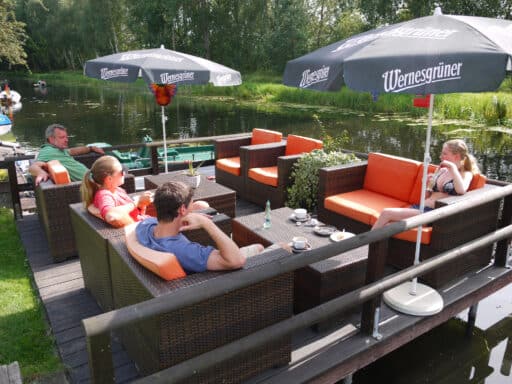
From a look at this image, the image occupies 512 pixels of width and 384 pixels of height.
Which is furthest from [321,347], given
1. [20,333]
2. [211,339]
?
[20,333]

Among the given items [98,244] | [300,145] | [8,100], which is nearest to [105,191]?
[98,244]

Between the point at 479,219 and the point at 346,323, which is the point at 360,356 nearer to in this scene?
the point at 346,323

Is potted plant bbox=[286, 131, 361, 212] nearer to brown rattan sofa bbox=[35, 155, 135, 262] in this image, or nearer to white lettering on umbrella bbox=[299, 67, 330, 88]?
white lettering on umbrella bbox=[299, 67, 330, 88]

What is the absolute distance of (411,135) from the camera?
1541 cm

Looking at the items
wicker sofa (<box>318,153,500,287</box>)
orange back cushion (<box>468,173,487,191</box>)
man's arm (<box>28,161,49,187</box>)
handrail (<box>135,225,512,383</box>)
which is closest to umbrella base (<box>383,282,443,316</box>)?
wicker sofa (<box>318,153,500,287</box>)

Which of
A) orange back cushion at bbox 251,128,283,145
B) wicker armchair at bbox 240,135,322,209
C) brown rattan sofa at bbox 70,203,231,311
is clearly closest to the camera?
brown rattan sofa at bbox 70,203,231,311

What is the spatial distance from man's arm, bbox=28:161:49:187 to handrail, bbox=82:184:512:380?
3.12 meters

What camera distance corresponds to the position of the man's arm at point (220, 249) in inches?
87.4

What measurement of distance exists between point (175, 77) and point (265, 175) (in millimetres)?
1775

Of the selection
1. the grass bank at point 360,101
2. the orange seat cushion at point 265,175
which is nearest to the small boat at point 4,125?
the grass bank at point 360,101

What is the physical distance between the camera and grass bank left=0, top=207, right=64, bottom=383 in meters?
2.82

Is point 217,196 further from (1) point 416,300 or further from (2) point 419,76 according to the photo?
(2) point 419,76

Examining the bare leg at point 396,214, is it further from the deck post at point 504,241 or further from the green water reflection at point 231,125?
the green water reflection at point 231,125

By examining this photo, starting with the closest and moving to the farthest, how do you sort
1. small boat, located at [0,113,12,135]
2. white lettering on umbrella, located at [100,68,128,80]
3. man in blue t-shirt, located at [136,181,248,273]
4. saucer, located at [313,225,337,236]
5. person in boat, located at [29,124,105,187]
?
man in blue t-shirt, located at [136,181,248,273] < saucer, located at [313,225,337,236] < person in boat, located at [29,124,105,187] < white lettering on umbrella, located at [100,68,128,80] < small boat, located at [0,113,12,135]
